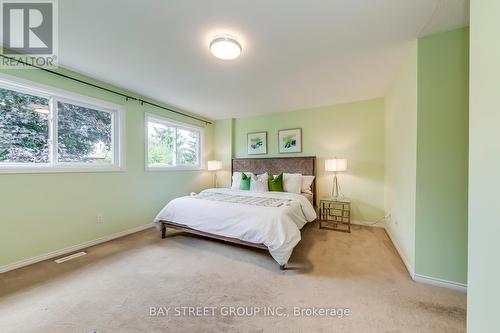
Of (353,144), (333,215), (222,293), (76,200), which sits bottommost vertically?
(222,293)

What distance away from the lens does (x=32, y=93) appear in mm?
2318

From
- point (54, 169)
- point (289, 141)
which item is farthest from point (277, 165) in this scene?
point (54, 169)

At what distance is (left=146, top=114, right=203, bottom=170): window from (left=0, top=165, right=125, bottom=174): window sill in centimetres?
66

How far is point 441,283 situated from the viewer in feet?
6.01

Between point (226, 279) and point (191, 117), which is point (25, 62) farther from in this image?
point (226, 279)

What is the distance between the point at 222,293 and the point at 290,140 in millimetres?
3353

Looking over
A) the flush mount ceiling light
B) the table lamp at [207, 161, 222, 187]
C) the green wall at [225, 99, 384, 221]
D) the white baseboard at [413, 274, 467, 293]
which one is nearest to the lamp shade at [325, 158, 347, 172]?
the green wall at [225, 99, 384, 221]

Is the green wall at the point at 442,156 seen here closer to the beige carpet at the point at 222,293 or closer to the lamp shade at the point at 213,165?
the beige carpet at the point at 222,293

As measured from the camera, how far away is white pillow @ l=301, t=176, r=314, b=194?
12.7 ft

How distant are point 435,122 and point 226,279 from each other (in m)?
2.54

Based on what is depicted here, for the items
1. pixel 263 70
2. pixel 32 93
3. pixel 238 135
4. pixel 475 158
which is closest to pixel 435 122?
pixel 475 158

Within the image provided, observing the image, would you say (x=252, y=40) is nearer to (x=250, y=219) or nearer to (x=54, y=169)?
(x=250, y=219)

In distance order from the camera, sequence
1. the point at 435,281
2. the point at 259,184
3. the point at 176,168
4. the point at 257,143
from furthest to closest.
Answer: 1. the point at 257,143
2. the point at 176,168
3. the point at 259,184
4. the point at 435,281

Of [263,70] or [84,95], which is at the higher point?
[263,70]
